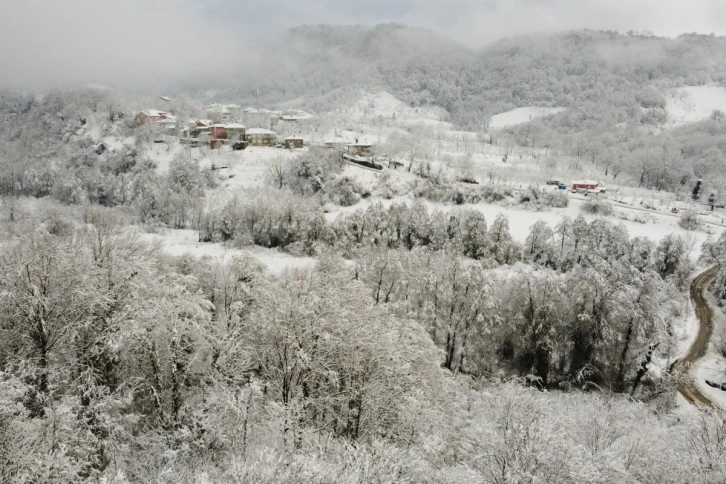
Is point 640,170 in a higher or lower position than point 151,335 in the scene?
higher

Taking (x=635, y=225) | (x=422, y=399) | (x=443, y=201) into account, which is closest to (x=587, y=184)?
(x=635, y=225)

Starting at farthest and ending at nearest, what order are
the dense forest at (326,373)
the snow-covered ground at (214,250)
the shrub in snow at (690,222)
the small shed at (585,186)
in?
the small shed at (585,186)
the shrub in snow at (690,222)
the snow-covered ground at (214,250)
the dense forest at (326,373)

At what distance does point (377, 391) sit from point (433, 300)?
1758cm

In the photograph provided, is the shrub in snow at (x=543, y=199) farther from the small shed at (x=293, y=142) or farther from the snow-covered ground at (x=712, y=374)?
the small shed at (x=293, y=142)

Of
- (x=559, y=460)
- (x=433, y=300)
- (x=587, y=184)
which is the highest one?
(x=587, y=184)

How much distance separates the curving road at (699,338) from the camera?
116 feet

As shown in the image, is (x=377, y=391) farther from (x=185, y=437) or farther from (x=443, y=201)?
(x=443, y=201)

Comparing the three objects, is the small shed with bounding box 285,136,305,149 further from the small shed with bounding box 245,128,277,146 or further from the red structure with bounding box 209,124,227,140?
the red structure with bounding box 209,124,227,140

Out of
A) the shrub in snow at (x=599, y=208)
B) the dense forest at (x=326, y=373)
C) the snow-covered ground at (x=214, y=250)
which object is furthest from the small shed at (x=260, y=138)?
the shrub in snow at (x=599, y=208)

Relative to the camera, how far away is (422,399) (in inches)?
731

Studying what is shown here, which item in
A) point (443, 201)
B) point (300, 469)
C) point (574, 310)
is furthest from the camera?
point (443, 201)

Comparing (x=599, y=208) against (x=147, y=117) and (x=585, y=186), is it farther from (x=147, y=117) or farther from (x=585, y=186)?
(x=147, y=117)

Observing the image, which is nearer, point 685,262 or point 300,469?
point 300,469

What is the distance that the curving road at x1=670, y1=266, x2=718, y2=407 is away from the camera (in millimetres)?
35297
